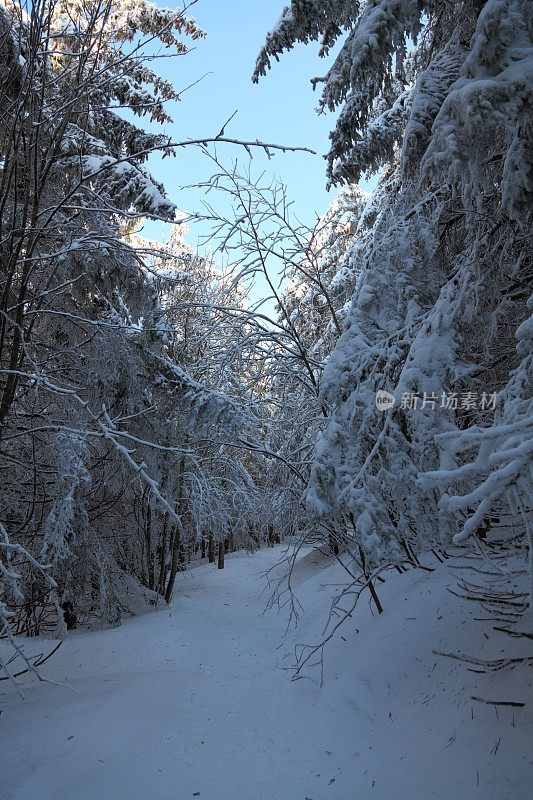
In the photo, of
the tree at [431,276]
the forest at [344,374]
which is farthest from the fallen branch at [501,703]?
the tree at [431,276]

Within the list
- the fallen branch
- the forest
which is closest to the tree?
the forest

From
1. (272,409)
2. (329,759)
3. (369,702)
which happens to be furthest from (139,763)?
(272,409)

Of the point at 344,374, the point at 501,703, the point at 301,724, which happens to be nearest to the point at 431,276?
the point at 344,374

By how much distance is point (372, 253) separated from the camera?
489 cm

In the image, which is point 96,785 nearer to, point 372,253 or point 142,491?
point 372,253

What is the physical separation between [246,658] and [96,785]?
171 inches

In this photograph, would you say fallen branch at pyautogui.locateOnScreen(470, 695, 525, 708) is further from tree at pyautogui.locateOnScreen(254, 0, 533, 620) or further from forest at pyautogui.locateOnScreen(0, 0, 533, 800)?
tree at pyautogui.locateOnScreen(254, 0, 533, 620)

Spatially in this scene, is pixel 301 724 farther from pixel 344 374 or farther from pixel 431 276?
pixel 431 276

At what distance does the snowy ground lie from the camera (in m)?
3.79

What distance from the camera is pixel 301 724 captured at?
5398mm

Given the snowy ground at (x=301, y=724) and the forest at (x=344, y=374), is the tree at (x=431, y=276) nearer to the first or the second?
the forest at (x=344, y=374)

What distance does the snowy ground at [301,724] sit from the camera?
379 centimetres

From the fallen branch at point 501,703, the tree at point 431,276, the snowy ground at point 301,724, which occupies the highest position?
the tree at point 431,276

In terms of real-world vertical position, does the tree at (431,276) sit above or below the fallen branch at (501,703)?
above
